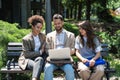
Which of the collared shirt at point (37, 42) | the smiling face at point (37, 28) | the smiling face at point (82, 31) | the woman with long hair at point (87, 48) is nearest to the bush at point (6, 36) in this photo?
the collared shirt at point (37, 42)

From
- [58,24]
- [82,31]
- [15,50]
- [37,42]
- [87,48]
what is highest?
[58,24]

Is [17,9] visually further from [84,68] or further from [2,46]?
[84,68]

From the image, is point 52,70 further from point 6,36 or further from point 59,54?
point 6,36

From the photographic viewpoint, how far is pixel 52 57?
23.9ft

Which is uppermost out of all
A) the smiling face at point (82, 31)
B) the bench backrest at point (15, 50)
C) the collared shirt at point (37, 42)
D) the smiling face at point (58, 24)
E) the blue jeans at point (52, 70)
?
the smiling face at point (58, 24)

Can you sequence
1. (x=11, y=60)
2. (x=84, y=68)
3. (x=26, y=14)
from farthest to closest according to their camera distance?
(x=26, y=14) → (x=11, y=60) → (x=84, y=68)

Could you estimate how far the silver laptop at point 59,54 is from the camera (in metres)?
7.23

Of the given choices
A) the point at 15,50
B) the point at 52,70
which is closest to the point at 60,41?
the point at 52,70

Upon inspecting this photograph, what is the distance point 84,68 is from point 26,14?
20.2 metres

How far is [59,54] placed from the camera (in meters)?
7.27

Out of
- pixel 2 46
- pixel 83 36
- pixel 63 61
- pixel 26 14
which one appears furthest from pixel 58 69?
pixel 26 14

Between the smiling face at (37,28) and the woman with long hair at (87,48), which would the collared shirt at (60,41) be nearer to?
the woman with long hair at (87,48)

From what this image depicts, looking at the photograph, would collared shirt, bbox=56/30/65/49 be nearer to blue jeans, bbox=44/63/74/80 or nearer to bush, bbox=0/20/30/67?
blue jeans, bbox=44/63/74/80

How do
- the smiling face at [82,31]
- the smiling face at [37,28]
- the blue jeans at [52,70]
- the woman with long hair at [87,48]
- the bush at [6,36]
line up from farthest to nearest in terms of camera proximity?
the bush at [6,36]
the smiling face at [37,28]
the smiling face at [82,31]
the woman with long hair at [87,48]
the blue jeans at [52,70]
